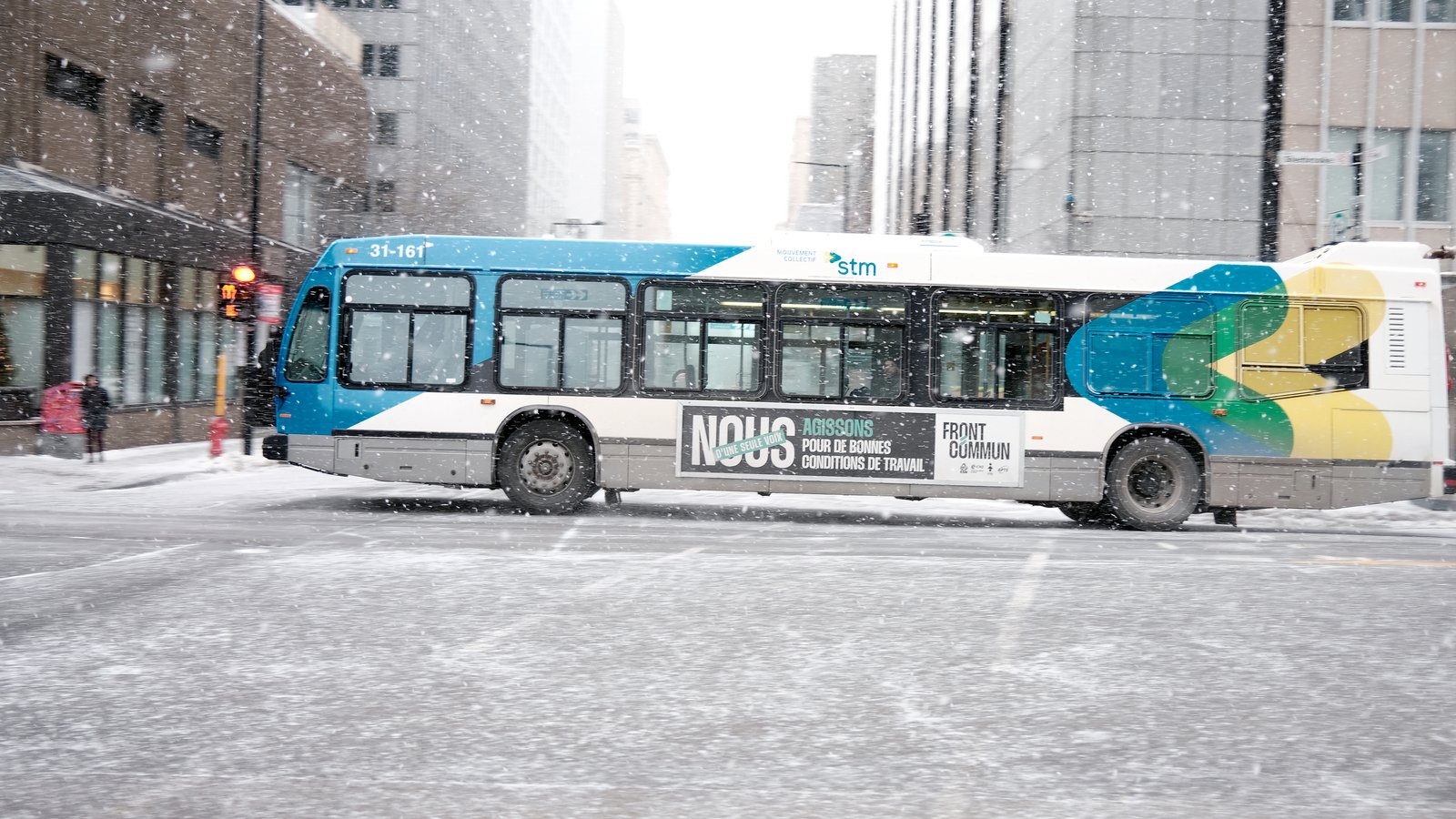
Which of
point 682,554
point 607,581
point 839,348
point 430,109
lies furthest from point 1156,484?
point 430,109

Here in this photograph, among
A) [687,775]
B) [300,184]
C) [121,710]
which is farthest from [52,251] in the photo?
[687,775]

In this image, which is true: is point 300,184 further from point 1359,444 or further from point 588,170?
point 588,170

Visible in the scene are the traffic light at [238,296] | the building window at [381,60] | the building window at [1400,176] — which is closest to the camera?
the traffic light at [238,296]

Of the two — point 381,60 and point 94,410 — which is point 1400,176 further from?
point 381,60

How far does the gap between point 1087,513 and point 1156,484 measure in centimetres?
130

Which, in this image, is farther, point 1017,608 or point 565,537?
point 565,537

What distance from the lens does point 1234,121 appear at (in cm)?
2786

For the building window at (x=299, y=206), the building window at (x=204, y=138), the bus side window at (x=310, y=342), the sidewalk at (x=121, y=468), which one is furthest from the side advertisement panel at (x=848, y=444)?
the building window at (x=299, y=206)

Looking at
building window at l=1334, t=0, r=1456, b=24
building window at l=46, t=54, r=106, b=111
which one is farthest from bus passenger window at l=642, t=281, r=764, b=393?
building window at l=1334, t=0, r=1456, b=24

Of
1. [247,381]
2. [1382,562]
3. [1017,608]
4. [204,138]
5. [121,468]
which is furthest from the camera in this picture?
[204,138]

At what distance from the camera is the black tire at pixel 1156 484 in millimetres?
14474

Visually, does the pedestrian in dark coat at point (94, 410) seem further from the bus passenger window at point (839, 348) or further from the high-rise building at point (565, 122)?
the high-rise building at point (565, 122)

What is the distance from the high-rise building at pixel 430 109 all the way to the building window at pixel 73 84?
65.3 ft

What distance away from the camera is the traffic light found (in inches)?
802
